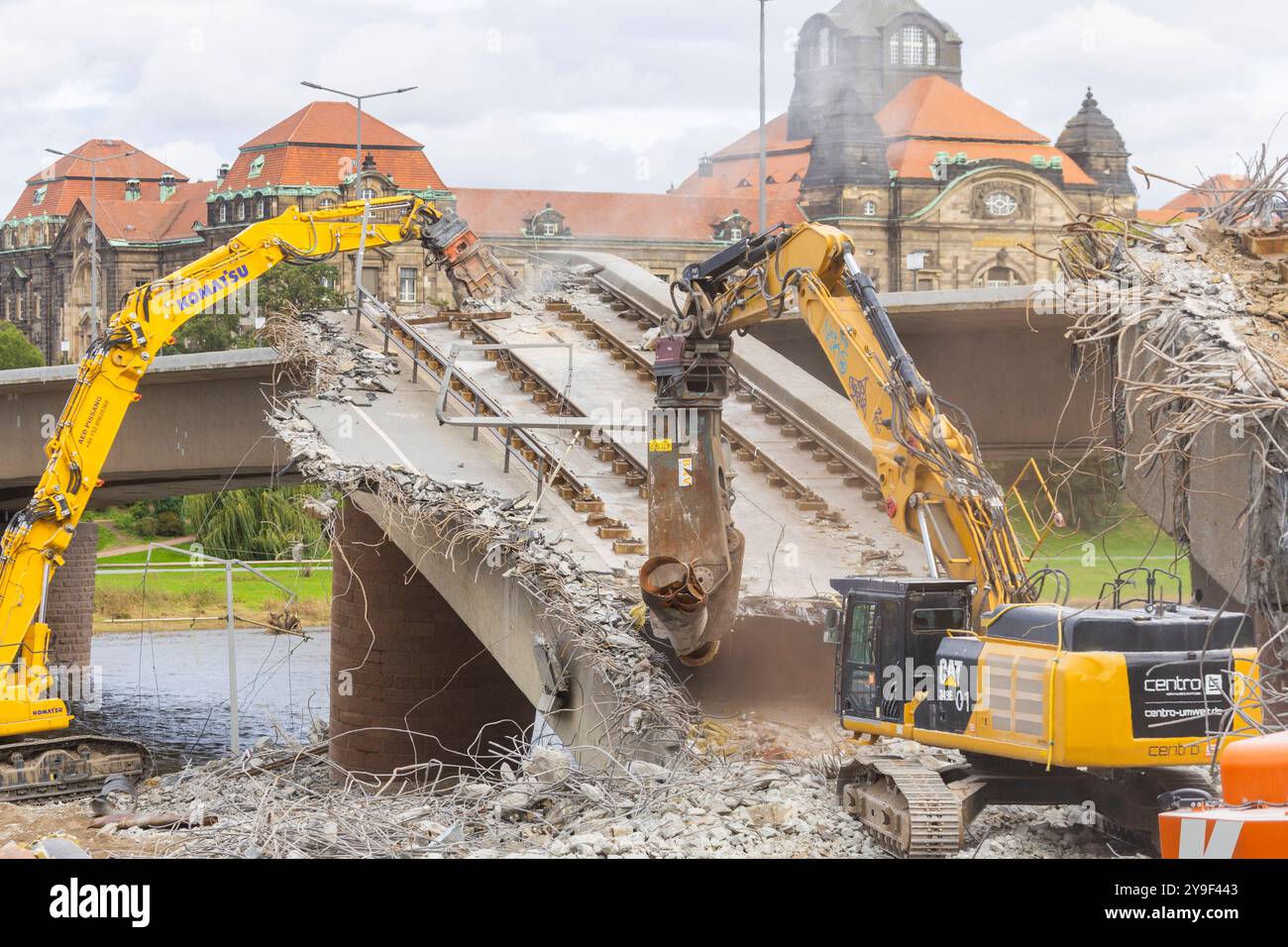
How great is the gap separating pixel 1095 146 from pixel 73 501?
80.8m

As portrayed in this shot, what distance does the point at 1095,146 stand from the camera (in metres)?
90.6

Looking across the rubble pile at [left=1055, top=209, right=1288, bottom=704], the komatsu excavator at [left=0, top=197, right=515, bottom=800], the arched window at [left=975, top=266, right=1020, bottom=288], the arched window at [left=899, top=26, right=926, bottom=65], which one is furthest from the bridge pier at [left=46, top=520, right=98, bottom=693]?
the arched window at [left=899, top=26, right=926, bottom=65]

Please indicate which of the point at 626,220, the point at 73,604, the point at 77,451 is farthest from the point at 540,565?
the point at 626,220

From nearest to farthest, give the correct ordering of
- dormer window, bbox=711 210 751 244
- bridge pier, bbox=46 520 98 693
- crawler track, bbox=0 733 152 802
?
crawler track, bbox=0 733 152 802 < bridge pier, bbox=46 520 98 693 < dormer window, bbox=711 210 751 244

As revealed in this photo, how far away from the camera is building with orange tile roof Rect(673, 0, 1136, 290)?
7988cm

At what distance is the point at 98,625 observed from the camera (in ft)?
149

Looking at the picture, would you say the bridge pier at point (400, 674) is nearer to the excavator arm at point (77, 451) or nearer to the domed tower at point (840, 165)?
the excavator arm at point (77, 451)

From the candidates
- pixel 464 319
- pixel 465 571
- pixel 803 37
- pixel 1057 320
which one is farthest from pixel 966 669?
pixel 803 37

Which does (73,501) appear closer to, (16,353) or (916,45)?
(16,353)

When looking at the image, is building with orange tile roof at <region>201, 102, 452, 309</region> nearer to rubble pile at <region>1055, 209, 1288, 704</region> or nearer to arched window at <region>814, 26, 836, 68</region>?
arched window at <region>814, 26, 836, 68</region>

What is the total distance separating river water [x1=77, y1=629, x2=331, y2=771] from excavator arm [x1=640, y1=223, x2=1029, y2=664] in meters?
10.9
